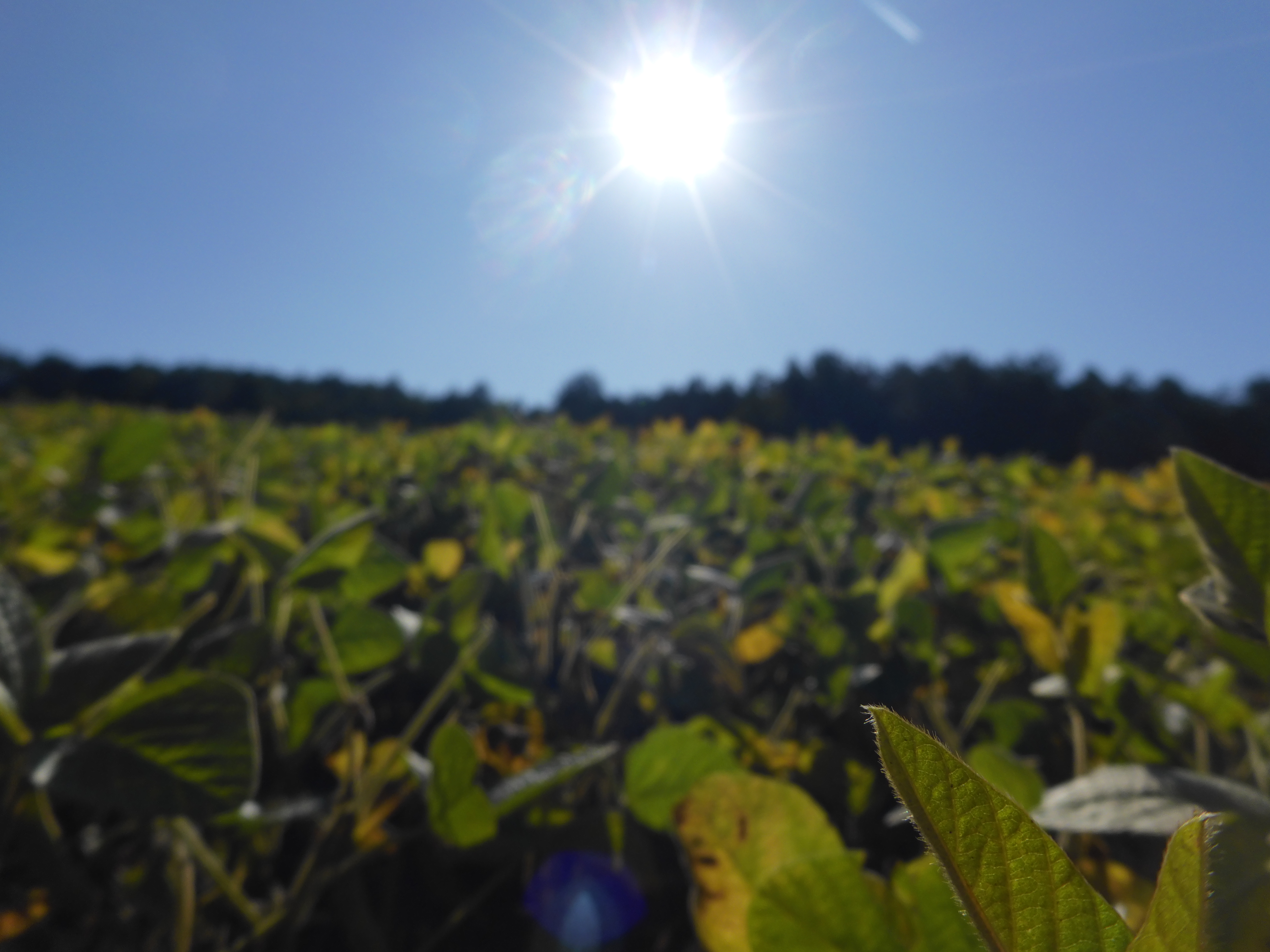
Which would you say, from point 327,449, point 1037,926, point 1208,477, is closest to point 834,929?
point 1037,926

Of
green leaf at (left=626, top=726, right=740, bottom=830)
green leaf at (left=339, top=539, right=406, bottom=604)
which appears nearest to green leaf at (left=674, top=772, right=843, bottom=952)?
Result: green leaf at (left=626, top=726, right=740, bottom=830)

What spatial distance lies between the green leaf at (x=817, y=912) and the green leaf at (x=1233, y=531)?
21cm

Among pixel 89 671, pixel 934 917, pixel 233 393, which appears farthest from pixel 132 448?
pixel 233 393

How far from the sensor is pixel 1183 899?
0.45 feet

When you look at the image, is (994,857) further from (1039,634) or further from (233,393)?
(233,393)

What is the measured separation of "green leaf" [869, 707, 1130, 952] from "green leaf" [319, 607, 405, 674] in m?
0.57

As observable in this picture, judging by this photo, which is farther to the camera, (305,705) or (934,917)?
(305,705)

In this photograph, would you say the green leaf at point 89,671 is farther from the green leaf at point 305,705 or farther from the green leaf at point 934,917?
the green leaf at point 934,917

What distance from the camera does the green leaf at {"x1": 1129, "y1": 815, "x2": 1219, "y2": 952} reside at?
0.42 ft

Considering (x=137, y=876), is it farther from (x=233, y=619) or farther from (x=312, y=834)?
(x=233, y=619)

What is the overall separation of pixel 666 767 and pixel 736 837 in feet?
0.44

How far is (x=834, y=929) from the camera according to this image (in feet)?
0.86

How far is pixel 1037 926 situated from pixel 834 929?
0.44ft

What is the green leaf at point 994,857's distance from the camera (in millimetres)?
130
